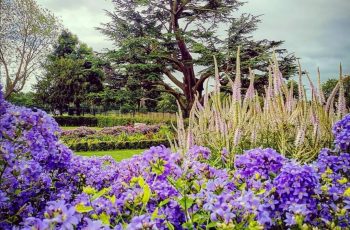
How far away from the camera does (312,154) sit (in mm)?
3891

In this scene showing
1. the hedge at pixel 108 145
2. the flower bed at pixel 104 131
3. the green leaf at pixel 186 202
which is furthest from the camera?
the flower bed at pixel 104 131

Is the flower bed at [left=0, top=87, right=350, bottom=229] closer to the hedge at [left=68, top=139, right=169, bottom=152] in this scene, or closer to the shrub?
the hedge at [left=68, top=139, right=169, bottom=152]

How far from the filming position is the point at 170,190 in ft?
7.66

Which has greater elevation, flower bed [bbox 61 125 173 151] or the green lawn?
flower bed [bbox 61 125 173 151]

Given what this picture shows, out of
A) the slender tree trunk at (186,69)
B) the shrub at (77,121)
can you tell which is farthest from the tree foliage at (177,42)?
the shrub at (77,121)

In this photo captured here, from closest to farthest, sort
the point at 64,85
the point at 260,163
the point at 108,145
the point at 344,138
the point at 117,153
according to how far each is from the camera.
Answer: the point at 260,163
the point at 344,138
the point at 117,153
the point at 108,145
the point at 64,85

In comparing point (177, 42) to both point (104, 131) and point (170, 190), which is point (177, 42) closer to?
point (104, 131)

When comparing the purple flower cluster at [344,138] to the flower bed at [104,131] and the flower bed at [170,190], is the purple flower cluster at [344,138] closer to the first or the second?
the flower bed at [170,190]

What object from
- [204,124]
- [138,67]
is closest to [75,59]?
[138,67]

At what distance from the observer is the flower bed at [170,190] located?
1.89 metres

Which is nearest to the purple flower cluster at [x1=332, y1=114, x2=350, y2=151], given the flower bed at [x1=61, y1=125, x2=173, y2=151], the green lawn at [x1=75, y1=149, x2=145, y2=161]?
the flower bed at [x1=61, y1=125, x2=173, y2=151]

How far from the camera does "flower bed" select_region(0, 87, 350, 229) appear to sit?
1893 millimetres

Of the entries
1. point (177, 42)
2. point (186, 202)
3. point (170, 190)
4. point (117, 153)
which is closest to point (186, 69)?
point (177, 42)

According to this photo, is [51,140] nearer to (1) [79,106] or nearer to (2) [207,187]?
(2) [207,187]
